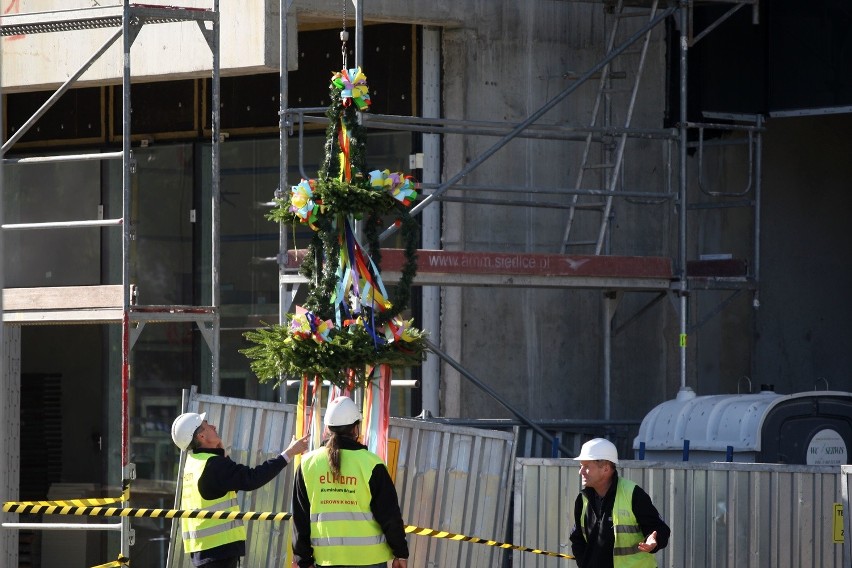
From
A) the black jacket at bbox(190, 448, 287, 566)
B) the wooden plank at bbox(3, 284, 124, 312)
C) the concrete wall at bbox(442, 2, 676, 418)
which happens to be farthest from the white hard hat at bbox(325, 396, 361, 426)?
the concrete wall at bbox(442, 2, 676, 418)

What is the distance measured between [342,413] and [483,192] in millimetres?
5831

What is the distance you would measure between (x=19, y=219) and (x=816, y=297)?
346 inches

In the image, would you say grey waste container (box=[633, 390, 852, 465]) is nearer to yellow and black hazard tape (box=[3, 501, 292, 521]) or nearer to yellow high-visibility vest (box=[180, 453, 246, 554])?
yellow and black hazard tape (box=[3, 501, 292, 521])

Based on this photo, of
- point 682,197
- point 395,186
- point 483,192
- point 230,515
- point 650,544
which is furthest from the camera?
point 483,192

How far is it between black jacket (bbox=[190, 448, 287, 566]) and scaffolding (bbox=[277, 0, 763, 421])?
9.99 feet

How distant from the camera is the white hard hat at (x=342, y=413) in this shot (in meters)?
7.27

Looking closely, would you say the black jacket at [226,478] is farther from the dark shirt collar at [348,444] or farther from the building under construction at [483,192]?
the building under construction at [483,192]

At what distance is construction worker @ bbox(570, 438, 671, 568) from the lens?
23.3 ft

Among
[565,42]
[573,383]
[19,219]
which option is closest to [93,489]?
[19,219]

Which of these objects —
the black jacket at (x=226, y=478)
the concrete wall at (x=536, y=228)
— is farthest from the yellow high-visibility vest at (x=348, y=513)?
the concrete wall at (x=536, y=228)

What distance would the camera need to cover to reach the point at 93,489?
15.1m

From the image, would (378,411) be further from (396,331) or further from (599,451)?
(599,451)

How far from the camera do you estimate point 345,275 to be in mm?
8695

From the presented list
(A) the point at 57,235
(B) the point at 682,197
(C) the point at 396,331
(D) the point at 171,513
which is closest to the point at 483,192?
(B) the point at 682,197
